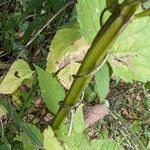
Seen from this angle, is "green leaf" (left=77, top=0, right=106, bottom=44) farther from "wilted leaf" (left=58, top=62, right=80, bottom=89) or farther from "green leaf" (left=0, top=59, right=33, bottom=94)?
"green leaf" (left=0, top=59, right=33, bottom=94)

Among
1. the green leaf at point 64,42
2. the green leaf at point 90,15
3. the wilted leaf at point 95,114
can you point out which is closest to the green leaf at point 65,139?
the green leaf at point 90,15

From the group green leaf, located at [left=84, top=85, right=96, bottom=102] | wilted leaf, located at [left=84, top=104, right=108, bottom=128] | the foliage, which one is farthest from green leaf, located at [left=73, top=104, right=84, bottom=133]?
green leaf, located at [left=84, top=85, right=96, bottom=102]

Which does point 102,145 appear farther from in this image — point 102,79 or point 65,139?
point 102,79

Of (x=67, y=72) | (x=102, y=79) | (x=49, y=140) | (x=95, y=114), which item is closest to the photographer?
(x=49, y=140)

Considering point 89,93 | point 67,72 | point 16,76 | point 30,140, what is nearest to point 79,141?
point 30,140

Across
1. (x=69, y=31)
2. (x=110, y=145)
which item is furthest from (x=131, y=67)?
(x=69, y=31)

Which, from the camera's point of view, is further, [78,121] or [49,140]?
[78,121]

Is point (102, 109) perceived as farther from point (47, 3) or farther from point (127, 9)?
point (127, 9)
